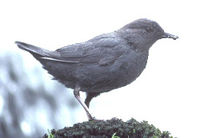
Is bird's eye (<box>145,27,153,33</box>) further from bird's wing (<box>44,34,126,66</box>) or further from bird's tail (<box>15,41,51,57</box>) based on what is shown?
bird's tail (<box>15,41,51,57</box>)

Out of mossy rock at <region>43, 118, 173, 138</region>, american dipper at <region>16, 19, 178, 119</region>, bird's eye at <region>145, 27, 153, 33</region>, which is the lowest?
mossy rock at <region>43, 118, 173, 138</region>

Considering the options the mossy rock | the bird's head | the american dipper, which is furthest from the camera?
the bird's head

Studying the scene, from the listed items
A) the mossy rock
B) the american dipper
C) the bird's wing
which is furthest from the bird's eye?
the mossy rock

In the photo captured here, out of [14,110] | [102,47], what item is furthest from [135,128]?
[14,110]

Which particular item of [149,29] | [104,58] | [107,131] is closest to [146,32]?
[149,29]

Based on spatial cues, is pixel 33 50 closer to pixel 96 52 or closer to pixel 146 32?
pixel 96 52

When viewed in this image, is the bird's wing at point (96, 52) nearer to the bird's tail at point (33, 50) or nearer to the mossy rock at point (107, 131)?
the bird's tail at point (33, 50)

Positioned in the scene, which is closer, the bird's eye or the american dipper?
the american dipper

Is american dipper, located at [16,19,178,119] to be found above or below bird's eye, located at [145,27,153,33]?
below
